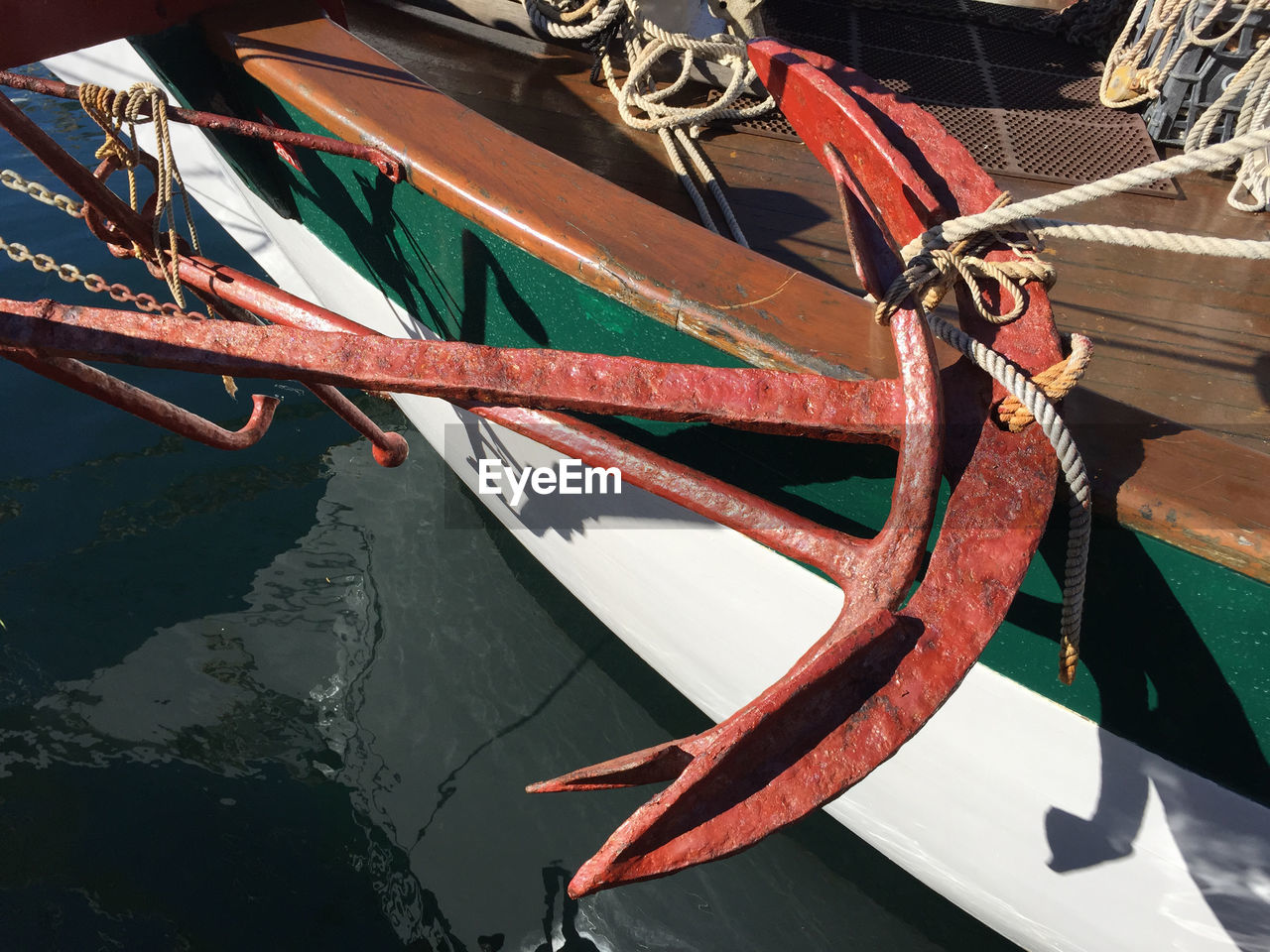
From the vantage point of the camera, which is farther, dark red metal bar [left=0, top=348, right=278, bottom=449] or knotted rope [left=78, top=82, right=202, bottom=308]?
knotted rope [left=78, top=82, right=202, bottom=308]

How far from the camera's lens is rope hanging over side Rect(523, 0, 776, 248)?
266 cm

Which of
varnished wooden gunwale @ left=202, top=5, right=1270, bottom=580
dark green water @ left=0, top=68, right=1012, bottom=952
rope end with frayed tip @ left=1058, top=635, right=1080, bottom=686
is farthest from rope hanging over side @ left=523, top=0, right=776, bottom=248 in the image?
dark green water @ left=0, top=68, right=1012, bottom=952

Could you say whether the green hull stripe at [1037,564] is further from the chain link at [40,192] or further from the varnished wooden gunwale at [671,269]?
the chain link at [40,192]

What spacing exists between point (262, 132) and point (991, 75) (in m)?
2.93

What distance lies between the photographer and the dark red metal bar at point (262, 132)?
216cm

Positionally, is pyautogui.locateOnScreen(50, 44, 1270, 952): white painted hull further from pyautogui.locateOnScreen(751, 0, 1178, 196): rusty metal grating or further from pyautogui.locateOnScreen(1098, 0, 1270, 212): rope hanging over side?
→ pyautogui.locateOnScreen(1098, 0, 1270, 212): rope hanging over side

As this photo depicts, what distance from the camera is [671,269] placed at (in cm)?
186

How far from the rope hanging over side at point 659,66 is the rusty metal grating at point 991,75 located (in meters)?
0.25

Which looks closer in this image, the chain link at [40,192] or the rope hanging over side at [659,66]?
the chain link at [40,192]

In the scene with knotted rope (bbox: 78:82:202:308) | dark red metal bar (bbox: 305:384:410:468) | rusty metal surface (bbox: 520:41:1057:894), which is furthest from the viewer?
dark red metal bar (bbox: 305:384:410:468)

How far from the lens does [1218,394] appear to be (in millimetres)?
2191

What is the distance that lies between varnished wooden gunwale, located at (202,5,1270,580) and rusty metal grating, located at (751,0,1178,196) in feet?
4.20

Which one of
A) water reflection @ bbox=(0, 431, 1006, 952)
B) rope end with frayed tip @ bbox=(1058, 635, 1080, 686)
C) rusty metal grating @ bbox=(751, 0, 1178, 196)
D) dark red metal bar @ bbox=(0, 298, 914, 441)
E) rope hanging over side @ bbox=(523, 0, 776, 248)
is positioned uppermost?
rusty metal grating @ bbox=(751, 0, 1178, 196)

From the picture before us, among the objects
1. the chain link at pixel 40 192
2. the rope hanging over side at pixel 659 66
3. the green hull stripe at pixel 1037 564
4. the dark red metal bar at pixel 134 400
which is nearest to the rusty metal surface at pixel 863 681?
the green hull stripe at pixel 1037 564
